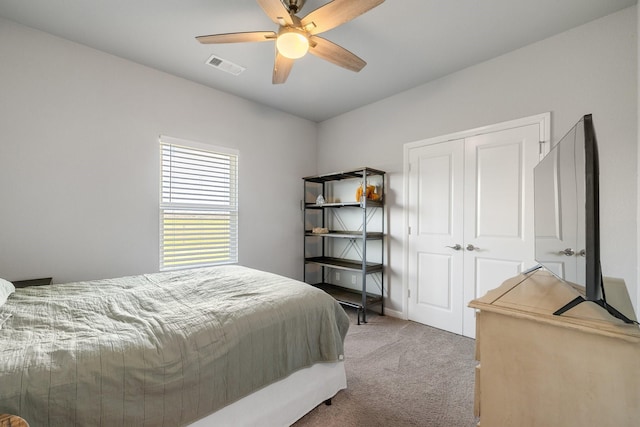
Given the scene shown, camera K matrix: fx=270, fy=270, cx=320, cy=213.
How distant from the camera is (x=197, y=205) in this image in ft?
10.6

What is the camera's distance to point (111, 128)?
8.71 ft

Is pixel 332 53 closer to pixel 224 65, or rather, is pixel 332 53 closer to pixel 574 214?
pixel 224 65

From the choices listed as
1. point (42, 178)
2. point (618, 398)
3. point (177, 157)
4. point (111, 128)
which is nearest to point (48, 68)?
point (111, 128)

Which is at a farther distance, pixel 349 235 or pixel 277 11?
pixel 349 235

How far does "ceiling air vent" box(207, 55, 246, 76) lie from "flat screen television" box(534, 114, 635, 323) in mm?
2832

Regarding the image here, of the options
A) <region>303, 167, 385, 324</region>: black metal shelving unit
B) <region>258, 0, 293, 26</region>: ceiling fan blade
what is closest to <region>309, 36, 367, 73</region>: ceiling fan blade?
<region>258, 0, 293, 26</region>: ceiling fan blade

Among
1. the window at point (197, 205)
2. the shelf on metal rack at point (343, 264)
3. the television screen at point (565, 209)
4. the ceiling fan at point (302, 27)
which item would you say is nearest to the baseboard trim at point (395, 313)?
the shelf on metal rack at point (343, 264)

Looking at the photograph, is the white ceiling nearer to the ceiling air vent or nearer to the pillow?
the ceiling air vent

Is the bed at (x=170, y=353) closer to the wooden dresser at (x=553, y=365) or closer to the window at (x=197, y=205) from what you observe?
the wooden dresser at (x=553, y=365)

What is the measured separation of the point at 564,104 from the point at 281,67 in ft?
7.98

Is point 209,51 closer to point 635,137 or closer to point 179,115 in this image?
point 179,115

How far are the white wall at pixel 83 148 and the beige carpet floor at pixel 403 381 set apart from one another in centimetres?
231

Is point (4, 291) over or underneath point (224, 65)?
underneath

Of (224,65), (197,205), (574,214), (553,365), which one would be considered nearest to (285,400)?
(553,365)
